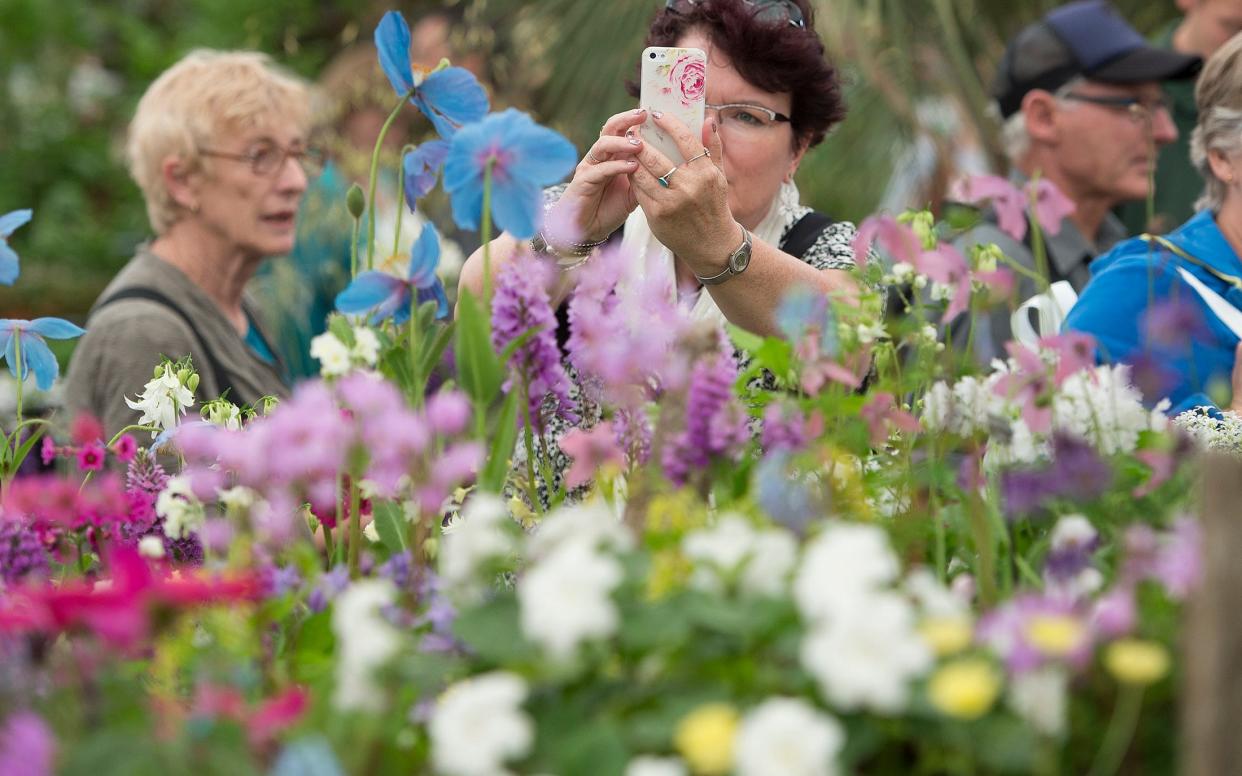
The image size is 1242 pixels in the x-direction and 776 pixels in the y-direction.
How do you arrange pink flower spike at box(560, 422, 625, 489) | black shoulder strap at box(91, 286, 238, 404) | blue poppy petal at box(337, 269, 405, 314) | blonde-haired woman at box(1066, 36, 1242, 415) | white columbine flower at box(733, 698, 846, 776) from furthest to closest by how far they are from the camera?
black shoulder strap at box(91, 286, 238, 404)
blonde-haired woman at box(1066, 36, 1242, 415)
blue poppy petal at box(337, 269, 405, 314)
pink flower spike at box(560, 422, 625, 489)
white columbine flower at box(733, 698, 846, 776)

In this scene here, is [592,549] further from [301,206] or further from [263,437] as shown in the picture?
[301,206]

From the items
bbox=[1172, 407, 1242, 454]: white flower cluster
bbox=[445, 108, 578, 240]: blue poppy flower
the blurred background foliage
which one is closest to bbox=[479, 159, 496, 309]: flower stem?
bbox=[445, 108, 578, 240]: blue poppy flower

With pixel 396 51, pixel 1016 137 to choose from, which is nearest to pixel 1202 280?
pixel 1016 137

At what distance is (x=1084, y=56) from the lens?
3.32 meters

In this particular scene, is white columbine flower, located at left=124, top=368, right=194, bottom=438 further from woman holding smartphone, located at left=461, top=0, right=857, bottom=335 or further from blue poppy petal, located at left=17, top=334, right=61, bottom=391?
woman holding smartphone, located at left=461, top=0, right=857, bottom=335

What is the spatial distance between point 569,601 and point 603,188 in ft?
3.49

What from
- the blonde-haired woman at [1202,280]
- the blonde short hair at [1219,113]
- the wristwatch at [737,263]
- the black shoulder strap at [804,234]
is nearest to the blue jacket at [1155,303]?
the blonde-haired woman at [1202,280]

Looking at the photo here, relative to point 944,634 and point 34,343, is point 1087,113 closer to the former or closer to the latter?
point 34,343

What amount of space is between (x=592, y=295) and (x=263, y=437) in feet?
1.28

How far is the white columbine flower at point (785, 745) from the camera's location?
0.75 metres

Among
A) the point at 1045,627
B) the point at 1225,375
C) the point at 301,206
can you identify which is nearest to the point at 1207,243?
the point at 1225,375

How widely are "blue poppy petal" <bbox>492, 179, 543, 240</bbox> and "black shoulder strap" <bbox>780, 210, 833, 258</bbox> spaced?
3.29ft

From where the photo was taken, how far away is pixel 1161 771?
36.3 inches

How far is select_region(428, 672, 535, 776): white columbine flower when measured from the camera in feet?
2.60
